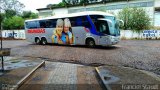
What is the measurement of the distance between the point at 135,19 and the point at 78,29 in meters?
19.1

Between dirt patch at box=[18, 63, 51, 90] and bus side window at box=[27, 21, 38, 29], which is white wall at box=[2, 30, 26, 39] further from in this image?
dirt patch at box=[18, 63, 51, 90]

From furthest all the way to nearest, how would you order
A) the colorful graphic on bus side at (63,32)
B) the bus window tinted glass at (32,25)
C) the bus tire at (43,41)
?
the bus window tinted glass at (32,25) < the bus tire at (43,41) < the colorful graphic on bus side at (63,32)

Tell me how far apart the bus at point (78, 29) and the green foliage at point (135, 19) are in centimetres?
1705

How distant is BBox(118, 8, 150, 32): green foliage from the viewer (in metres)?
37.7

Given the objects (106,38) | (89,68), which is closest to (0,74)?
(89,68)

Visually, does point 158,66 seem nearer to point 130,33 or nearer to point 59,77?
point 59,77

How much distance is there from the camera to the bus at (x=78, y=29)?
66.6 feet

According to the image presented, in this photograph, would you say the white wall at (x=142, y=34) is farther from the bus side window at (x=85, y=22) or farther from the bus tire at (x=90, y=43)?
the bus side window at (x=85, y=22)

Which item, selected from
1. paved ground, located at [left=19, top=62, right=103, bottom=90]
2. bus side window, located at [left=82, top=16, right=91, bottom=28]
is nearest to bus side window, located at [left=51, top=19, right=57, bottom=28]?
bus side window, located at [left=82, top=16, right=91, bottom=28]

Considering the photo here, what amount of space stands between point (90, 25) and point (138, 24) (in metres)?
18.8

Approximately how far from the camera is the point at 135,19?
38594 mm

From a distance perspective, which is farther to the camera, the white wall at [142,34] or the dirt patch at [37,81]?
the white wall at [142,34]

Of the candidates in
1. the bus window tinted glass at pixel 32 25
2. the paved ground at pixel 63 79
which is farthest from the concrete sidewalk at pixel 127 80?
the bus window tinted glass at pixel 32 25

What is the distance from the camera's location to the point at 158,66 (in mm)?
12242
